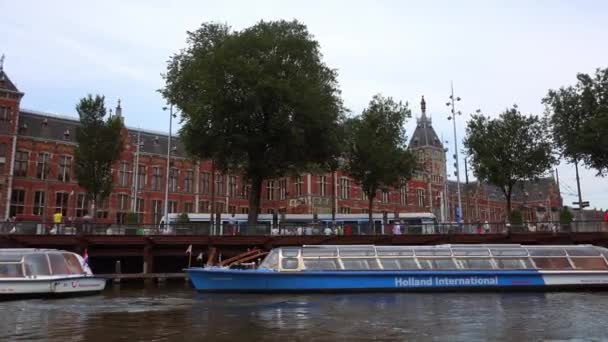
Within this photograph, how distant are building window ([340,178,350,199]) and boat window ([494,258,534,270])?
50.2 meters

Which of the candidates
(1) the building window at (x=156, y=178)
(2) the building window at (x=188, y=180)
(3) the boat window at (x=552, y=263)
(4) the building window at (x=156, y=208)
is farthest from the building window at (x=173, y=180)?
(3) the boat window at (x=552, y=263)

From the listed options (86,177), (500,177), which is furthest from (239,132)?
(500,177)

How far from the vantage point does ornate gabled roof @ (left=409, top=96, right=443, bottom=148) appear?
100062mm

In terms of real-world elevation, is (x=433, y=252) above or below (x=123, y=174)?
below

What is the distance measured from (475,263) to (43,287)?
2181 cm

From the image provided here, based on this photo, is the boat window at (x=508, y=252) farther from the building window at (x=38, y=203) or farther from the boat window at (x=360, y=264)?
the building window at (x=38, y=203)

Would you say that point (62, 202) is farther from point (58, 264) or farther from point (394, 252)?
point (394, 252)

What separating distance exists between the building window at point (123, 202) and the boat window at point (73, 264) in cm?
4174

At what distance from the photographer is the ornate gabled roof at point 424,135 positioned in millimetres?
100062

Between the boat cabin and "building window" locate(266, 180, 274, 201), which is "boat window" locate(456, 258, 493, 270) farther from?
"building window" locate(266, 180, 274, 201)

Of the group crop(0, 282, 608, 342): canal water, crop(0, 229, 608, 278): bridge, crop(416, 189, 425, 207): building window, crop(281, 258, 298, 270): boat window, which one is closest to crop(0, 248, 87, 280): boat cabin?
crop(0, 282, 608, 342): canal water

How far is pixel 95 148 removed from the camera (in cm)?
4075

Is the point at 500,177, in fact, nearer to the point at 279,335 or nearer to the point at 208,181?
the point at 279,335

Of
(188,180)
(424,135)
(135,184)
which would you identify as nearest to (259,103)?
(135,184)
